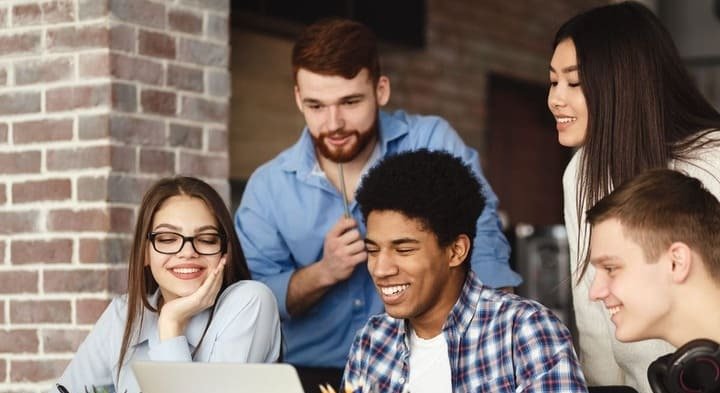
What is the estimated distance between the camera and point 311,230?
3039mm

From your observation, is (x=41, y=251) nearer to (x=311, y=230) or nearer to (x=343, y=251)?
(x=311, y=230)

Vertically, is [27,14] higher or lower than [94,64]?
higher

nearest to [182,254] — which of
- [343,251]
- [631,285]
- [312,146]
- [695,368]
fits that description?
[343,251]

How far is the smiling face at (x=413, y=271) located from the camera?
7.51ft

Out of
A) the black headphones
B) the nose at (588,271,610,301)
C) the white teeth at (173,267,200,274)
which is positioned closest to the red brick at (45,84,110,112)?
the white teeth at (173,267,200,274)

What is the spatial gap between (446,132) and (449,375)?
897 mm

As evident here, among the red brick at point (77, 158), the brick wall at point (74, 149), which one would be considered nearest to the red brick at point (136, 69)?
the brick wall at point (74, 149)

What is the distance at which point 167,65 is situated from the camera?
323cm

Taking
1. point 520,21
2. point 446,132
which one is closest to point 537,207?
point 520,21

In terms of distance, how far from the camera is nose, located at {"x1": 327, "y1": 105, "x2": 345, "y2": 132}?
287 cm

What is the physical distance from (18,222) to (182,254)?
81 cm

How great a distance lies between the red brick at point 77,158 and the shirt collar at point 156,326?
482mm

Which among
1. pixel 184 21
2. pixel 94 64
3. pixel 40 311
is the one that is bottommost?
pixel 40 311

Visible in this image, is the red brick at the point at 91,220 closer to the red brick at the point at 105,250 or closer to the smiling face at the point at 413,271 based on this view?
the red brick at the point at 105,250
